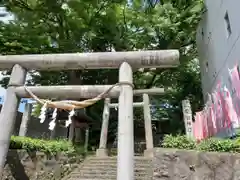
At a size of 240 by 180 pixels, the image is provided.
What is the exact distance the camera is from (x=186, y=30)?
14.8 m

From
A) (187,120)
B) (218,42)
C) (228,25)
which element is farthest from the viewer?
(187,120)

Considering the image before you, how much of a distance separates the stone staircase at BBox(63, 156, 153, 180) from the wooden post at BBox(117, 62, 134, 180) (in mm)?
3050

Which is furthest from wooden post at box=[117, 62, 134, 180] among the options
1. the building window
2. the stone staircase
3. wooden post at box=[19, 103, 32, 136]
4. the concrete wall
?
wooden post at box=[19, 103, 32, 136]

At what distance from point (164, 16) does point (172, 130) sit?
945 cm

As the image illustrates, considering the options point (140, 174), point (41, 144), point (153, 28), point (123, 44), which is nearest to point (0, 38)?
point (123, 44)

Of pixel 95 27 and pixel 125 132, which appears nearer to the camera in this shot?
pixel 125 132

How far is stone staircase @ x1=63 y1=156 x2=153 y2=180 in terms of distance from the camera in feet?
25.7

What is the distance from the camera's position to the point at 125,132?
4.57 meters

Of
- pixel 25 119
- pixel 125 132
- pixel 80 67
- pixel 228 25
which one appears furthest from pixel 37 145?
pixel 228 25

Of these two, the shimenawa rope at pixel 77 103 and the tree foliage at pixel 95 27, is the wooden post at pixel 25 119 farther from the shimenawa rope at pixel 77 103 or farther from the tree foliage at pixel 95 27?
the shimenawa rope at pixel 77 103

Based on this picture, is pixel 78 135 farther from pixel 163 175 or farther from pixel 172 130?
pixel 163 175

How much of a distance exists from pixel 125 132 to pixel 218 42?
859 cm

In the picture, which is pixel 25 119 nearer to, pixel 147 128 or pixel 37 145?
pixel 37 145

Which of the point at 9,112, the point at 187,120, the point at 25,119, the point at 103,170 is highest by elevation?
the point at 25,119
